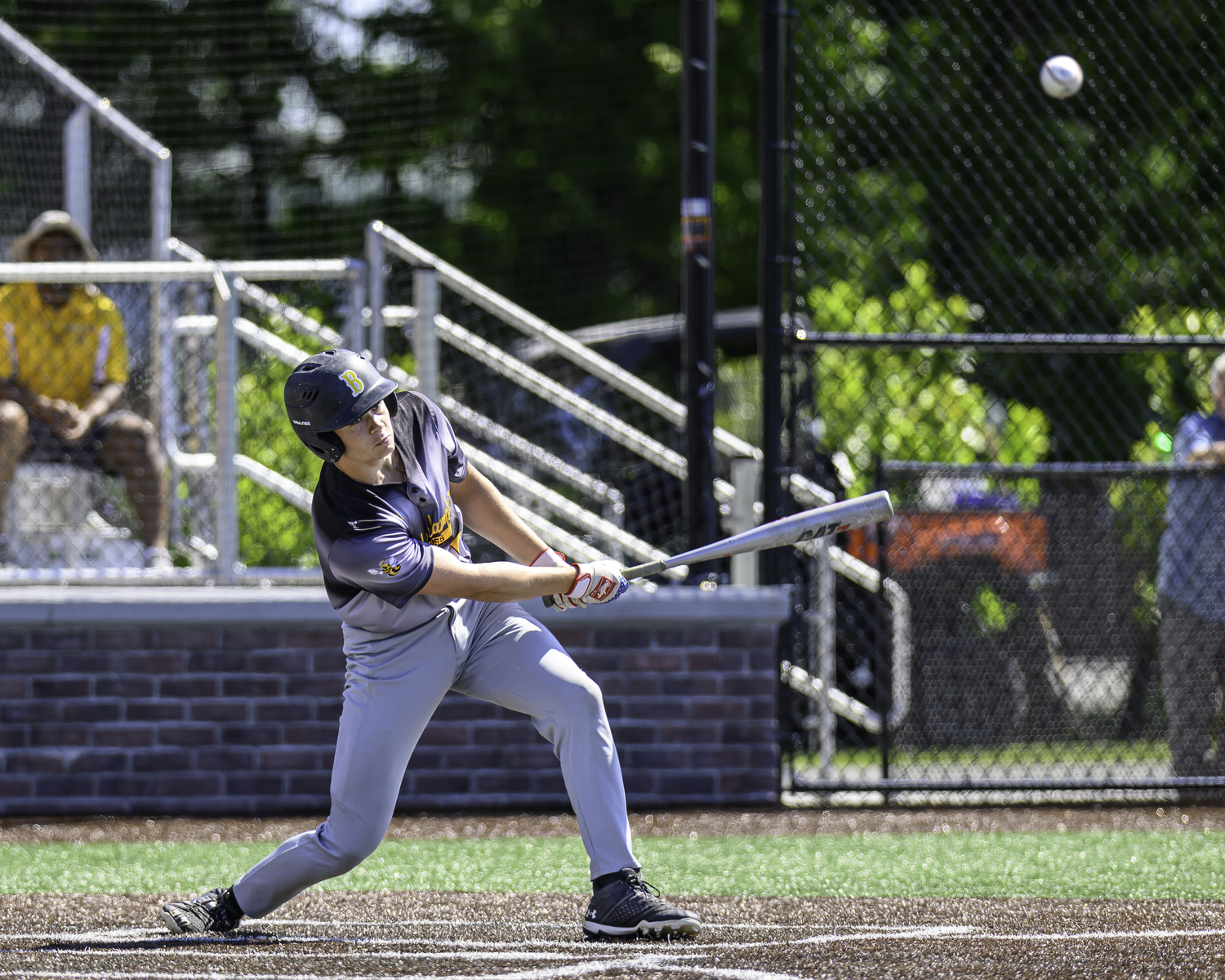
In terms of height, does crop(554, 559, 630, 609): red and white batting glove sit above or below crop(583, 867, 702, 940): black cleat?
above

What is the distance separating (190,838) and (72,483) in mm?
1717

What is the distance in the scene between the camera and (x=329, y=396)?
438 cm

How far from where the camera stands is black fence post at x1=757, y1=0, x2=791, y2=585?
7605mm

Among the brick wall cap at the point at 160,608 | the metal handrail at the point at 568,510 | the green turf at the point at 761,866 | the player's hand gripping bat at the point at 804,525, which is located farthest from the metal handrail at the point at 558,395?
the player's hand gripping bat at the point at 804,525

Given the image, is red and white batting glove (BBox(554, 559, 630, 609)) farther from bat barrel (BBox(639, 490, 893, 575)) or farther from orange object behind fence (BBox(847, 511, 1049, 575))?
orange object behind fence (BBox(847, 511, 1049, 575))

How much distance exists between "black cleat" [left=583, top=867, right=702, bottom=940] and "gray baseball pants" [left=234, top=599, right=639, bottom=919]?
0.06 m

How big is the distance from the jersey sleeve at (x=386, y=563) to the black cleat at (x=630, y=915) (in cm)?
97

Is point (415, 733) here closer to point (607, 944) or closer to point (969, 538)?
point (607, 944)

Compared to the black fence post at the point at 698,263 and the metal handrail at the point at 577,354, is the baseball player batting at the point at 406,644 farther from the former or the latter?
the metal handrail at the point at 577,354

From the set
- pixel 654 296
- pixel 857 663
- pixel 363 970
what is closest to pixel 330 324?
pixel 857 663

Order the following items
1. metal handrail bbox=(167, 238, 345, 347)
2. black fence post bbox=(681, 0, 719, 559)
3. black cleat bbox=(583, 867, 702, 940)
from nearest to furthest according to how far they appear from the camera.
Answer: black cleat bbox=(583, 867, 702, 940), metal handrail bbox=(167, 238, 345, 347), black fence post bbox=(681, 0, 719, 559)

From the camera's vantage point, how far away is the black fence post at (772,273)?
761 centimetres

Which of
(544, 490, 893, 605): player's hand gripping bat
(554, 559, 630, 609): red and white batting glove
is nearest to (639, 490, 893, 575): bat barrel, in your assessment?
(544, 490, 893, 605): player's hand gripping bat

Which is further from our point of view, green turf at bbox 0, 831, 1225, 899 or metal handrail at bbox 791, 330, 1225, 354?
metal handrail at bbox 791, 330, 1225, 354
